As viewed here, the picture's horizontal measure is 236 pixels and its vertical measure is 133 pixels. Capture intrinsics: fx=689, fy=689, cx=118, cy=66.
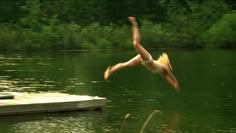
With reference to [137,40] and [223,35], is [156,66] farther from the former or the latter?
[223,35]

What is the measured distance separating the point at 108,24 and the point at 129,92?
46.8 metres

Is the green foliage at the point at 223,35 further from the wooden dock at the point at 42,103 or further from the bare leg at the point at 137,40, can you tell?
the bare leg at the point at 137,40

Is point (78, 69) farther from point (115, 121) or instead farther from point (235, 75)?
A: point (115, 121)

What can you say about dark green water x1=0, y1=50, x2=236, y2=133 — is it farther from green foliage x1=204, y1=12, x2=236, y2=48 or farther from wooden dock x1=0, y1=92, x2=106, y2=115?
green foliage x1=204, y1=12, x2=236, y2=48

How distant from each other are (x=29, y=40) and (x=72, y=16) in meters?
11.3

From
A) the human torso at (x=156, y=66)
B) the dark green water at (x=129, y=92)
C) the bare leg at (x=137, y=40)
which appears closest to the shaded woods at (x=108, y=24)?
the dark green water at (x=129, y=92)

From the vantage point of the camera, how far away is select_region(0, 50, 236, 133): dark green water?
23172 millimetres

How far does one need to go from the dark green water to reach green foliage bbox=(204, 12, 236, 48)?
67.1 feet

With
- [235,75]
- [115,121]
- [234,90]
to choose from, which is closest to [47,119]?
[115,121]

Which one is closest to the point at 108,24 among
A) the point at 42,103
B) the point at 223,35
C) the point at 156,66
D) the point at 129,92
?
the point at 223,35

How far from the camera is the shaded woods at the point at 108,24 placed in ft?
228

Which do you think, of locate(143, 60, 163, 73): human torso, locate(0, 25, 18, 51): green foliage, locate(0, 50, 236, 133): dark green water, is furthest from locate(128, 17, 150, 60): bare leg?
locate(0, 25, 18, 51): green foliage

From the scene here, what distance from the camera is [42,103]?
998 inches

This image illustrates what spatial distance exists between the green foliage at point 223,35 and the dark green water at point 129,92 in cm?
2044
